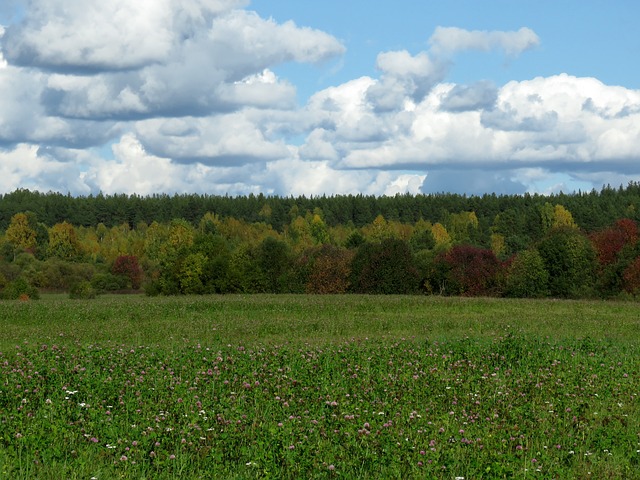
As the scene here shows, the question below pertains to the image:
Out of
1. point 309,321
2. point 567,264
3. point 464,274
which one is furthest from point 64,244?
point 309,321

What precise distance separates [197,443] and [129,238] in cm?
18274

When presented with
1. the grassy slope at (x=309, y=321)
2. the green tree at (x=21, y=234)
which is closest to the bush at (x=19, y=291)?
the grassy slope at (x=309, y=321)

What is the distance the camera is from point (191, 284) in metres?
85.2

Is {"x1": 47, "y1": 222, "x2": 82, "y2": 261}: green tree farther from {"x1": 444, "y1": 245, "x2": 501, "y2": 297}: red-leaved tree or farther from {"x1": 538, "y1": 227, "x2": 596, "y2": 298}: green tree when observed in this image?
{"x1": 538, "y1": 227, "x2": 596, "y2": 298}: green tree

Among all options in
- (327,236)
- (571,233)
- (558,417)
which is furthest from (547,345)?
(327,236)

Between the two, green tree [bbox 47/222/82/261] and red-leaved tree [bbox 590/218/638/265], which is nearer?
red-leaved tree [bbox 590/218/638/265]

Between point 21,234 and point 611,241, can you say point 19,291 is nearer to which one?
point 611,241

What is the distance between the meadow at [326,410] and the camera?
1238cm

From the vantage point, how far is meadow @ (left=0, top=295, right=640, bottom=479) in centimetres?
1238

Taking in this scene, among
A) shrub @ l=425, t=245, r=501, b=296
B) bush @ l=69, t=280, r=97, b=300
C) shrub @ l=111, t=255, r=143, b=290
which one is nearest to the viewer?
bush @ l=69, t=280, r=97, b=300

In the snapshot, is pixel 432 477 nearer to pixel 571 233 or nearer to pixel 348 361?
pixel 348 361

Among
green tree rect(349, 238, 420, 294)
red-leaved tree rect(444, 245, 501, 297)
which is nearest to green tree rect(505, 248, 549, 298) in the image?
red-leaved tree rect(444, 245, 501, 297)

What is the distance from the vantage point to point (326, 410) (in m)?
15.7

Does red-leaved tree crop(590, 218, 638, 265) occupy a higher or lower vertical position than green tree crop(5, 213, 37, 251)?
higher
